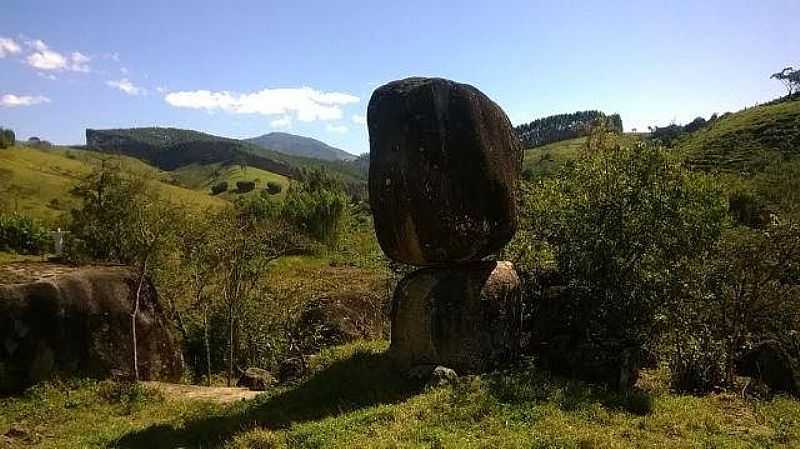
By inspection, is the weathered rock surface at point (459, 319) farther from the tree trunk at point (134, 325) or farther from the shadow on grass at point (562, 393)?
the tree trunk at point (134, 325)

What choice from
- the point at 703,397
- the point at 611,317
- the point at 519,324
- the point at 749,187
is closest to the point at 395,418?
the point at 519,324

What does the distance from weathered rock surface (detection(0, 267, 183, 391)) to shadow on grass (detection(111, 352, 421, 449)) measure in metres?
5.48

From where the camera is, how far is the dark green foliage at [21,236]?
2132 inches

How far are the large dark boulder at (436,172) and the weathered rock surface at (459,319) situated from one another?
669 millimetres

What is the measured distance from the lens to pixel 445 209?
15.9 metres

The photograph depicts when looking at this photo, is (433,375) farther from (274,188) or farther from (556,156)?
(274,188)

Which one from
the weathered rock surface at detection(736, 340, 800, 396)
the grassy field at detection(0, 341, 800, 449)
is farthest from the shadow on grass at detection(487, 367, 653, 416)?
the weathered rock surface at detection(736, 340, 800, 396)

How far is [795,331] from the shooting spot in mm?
17297

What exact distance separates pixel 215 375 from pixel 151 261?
6.43 m

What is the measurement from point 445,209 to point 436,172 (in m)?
0.96

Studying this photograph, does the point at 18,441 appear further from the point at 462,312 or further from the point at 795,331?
the point at 795,331

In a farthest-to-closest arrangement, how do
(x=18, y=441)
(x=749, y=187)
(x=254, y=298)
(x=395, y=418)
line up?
1. (x=749, y=187)
2. (x=254, y=298)
3. (x=18, y=441)
4. (x=395, y=418)

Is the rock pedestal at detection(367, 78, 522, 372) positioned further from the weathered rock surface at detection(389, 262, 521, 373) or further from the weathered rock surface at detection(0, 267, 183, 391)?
the weathered rock surface at detection(0, 267, 183, 391)

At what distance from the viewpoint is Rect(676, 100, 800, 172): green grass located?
3492 inches
